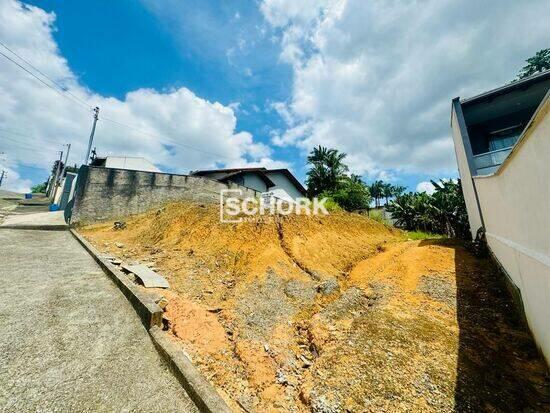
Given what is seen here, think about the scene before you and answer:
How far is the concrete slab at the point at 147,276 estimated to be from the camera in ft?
17.9

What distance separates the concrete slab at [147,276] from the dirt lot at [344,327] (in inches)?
11.8

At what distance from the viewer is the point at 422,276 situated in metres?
6.10

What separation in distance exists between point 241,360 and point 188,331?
1.00 meters

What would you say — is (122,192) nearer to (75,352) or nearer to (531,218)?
(75,352)

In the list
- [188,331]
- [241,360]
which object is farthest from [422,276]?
[188,331]

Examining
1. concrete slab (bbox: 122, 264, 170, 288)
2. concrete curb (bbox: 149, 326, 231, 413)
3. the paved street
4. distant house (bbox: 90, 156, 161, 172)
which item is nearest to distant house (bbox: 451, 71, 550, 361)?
concrete curb (bbox: 149, 326, 231, 413)

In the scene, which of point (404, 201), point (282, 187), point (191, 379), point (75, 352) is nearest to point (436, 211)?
point (404, 201)

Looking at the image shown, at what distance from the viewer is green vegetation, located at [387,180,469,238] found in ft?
62.2

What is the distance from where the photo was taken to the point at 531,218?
345 cm

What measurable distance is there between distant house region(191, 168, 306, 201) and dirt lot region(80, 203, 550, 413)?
52.1 feet

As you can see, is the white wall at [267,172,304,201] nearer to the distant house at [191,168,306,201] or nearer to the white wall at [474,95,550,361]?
the distant house at [191,168,306,201]

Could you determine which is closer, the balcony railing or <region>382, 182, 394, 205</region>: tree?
the balcony railing

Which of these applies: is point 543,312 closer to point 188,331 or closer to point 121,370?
point 188,331

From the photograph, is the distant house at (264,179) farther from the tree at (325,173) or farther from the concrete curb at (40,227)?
the concrete curb at (40,227)
